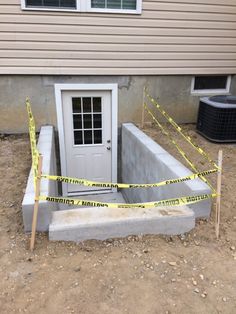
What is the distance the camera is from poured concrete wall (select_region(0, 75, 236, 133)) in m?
5.78

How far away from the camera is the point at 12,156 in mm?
5031

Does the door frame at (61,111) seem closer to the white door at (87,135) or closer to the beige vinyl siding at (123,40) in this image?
the white door at (87,135)

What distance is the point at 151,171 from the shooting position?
4633 mm

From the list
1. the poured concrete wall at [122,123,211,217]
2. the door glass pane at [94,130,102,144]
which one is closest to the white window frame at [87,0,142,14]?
the poured concrete wall at [122,123,211,217]

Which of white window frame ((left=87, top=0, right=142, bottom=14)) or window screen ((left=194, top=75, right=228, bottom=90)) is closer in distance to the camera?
white window frame ((left=87, top=0, right=142, bottom=14))

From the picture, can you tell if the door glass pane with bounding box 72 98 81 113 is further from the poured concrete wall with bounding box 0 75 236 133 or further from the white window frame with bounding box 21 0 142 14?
the white window frame with bounding box 21 0 142 14

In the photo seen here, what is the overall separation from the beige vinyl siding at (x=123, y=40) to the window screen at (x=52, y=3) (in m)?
0.14

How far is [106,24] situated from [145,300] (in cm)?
514

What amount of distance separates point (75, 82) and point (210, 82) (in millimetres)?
3340

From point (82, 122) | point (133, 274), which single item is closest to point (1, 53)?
point (82, 122)

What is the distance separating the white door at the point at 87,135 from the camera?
19.8 feet

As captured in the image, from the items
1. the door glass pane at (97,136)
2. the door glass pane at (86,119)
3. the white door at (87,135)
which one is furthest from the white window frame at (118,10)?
the door glass pane at (97,136)

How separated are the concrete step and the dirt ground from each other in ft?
0.25

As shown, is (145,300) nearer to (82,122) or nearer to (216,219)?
(216,219)
